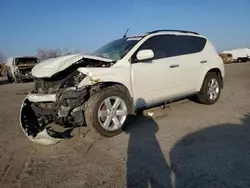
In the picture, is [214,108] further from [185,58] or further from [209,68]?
[185,58]

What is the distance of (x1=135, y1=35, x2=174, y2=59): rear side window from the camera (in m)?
6.10

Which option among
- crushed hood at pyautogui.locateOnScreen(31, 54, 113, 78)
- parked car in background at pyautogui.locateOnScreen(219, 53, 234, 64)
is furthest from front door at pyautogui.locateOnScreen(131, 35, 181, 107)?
parked car in background at pyautogui.locateOnScreen(219, 53, 234, 64)

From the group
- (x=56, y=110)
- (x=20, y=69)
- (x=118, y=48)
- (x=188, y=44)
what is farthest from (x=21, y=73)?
(x=56, y=110)

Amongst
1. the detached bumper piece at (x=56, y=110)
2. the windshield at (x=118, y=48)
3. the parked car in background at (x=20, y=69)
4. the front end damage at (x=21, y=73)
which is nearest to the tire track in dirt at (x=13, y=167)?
the detached bumper piece at (x=56, y=110)

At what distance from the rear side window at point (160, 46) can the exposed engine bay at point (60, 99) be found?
112 cm

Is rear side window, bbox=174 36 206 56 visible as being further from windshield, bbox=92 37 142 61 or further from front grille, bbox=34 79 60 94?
front grille, bbox=34 79 60 94

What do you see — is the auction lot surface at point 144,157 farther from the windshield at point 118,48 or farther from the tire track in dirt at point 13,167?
the windshield at point 118,48

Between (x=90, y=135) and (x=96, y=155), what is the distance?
3.54 ft

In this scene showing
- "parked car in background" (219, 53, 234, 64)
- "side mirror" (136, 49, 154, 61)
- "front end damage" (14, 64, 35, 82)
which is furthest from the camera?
"parked car in background" (219, 53, 234, 64)

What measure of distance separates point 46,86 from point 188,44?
11.7ft

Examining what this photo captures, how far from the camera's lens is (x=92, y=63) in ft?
17.7

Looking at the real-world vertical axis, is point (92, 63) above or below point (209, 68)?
above

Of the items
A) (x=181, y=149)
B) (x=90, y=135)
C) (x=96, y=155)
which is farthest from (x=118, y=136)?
(x=181, y=149)

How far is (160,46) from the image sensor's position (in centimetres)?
632
